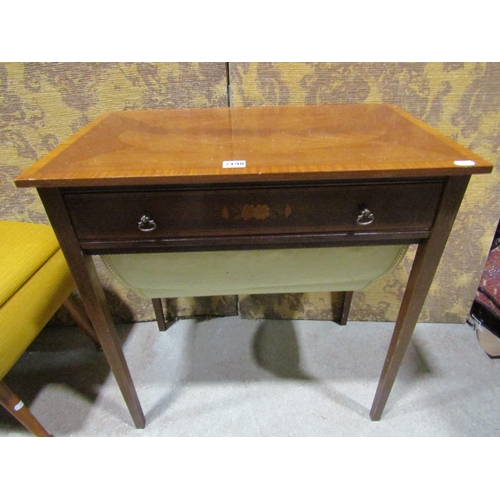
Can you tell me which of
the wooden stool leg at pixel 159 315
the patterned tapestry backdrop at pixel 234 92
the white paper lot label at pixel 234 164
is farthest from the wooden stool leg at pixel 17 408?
the white paper lot label at pixel 234 164

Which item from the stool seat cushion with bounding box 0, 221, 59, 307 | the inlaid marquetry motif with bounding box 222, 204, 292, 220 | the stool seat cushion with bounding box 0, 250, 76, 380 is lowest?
the stool seat cushion with bounding box 0, 250, 76, 380

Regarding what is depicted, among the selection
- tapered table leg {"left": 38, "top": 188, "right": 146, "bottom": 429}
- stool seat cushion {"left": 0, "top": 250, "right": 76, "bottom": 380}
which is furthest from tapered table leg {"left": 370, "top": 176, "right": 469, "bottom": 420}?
stool seat cushion {"left": 0, "top": 250, "right": 76, "bottom": 380}

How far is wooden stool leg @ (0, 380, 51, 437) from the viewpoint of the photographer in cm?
A: 72

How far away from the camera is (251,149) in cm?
59

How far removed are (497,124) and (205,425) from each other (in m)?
1.10

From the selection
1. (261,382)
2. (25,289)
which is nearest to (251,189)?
(25,289)

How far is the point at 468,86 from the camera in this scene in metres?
0.81

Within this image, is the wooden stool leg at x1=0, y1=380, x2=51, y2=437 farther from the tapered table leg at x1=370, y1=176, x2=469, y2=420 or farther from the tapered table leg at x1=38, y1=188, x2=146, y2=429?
the tapered table leg at x1=370, y1=176, x2=469, y2=420

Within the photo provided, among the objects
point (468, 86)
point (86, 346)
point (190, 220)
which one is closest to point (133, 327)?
point (86, 346)

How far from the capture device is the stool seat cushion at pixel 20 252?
0.72 m

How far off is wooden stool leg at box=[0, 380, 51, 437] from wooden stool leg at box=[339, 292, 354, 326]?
934 mm

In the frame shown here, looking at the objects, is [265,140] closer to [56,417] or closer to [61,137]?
[61,137]

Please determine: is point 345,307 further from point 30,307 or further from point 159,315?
point 30,307

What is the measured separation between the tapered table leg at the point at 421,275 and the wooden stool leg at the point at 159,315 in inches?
27.8
